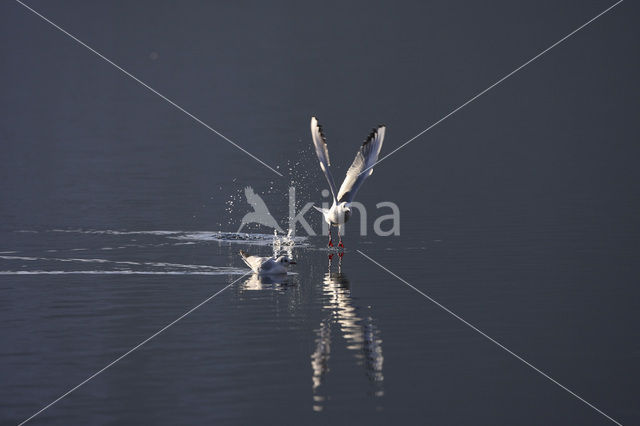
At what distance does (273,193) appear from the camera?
46.0m

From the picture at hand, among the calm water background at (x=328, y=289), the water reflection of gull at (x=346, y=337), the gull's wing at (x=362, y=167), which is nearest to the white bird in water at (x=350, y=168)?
the gull's wing at (x=362, y=167)

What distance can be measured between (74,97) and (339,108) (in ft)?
115

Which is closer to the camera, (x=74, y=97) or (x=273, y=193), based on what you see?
(x=273, y=193)

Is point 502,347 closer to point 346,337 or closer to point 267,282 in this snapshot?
point 346,337

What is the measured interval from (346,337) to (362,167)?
39.0 feet

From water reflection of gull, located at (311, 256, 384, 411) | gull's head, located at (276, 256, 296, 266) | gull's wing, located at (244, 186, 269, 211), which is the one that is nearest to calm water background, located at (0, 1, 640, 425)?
water reflection of gull, located at (311, 256, 384, 411)

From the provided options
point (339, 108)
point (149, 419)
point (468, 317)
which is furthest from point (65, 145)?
point (149, 419)

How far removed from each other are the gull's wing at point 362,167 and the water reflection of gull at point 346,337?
646 cm

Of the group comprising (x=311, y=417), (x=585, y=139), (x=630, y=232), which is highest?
(x=585, y=139)

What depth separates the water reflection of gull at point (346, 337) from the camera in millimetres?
18406

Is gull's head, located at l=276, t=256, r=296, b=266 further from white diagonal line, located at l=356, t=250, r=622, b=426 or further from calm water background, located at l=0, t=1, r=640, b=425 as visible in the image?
white diagonal line, located at l=356, t=250, r=622, b=426

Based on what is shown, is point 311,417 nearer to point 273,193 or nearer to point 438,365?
point 438,365

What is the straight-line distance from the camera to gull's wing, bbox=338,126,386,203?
3209cm

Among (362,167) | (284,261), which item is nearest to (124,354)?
(284,261)
